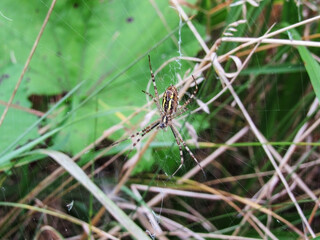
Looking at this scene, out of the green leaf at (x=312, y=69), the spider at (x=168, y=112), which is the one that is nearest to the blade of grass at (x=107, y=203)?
the spider at (x=168, y=112)

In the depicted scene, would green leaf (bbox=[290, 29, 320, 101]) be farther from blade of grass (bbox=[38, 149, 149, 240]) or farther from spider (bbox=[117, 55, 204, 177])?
blade of grass (bbox=[38, 149, 149, 240])

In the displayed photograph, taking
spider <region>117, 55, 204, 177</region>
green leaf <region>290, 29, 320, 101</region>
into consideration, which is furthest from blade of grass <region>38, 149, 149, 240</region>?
green leaf <region>290, 29, 320, 101</region>

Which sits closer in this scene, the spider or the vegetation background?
the vegetation background

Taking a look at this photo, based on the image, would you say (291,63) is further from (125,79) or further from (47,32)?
(47,32)

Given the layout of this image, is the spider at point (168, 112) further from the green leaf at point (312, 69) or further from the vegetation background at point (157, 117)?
the green leaf at point (312, 69)

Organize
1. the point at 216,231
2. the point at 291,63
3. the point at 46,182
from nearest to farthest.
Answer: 1. the point at 216,231
2. the point at 46,182
3. the point at 291,63

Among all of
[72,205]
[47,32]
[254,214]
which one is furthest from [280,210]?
[47,32]

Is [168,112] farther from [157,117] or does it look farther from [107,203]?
[107,203]

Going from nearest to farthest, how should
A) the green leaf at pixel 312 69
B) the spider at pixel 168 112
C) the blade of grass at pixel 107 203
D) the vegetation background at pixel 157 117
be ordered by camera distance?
the blade of grass at pixel 107 203 → the green leaf at pixel 312 69 → the vegetation background at pixel 157 117 → the spider at pixel 168 112
